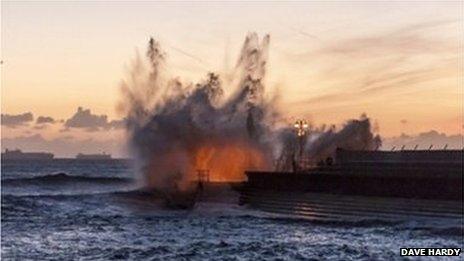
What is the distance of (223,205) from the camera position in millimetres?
48594

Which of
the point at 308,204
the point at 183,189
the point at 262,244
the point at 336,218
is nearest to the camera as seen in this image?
the point at 262,244

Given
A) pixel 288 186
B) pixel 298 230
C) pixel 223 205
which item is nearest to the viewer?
pixel 298 230

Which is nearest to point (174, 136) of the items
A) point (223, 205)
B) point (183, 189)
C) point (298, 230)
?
point (183, 189)

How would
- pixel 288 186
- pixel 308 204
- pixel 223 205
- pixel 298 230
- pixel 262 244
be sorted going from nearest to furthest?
1. pixel 262 244
2. pixel 298 230
3. pixel 308 204
4. pixel 288 186
5. pixel 223 205

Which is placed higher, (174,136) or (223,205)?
(174,136)

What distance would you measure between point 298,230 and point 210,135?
35.7 meters

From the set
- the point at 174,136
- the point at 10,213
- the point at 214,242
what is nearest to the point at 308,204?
the point at 214,242

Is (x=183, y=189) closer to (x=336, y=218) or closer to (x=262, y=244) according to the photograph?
(x=336, y=218)

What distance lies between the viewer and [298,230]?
33.8 m

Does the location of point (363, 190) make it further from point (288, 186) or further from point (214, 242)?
point (214, 242)

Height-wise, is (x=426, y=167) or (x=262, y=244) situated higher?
(x=426, y=167)

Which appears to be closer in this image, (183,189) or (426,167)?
(426,167)

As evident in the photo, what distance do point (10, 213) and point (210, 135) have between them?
24321 mm

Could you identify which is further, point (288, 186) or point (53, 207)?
point (53, 207)
